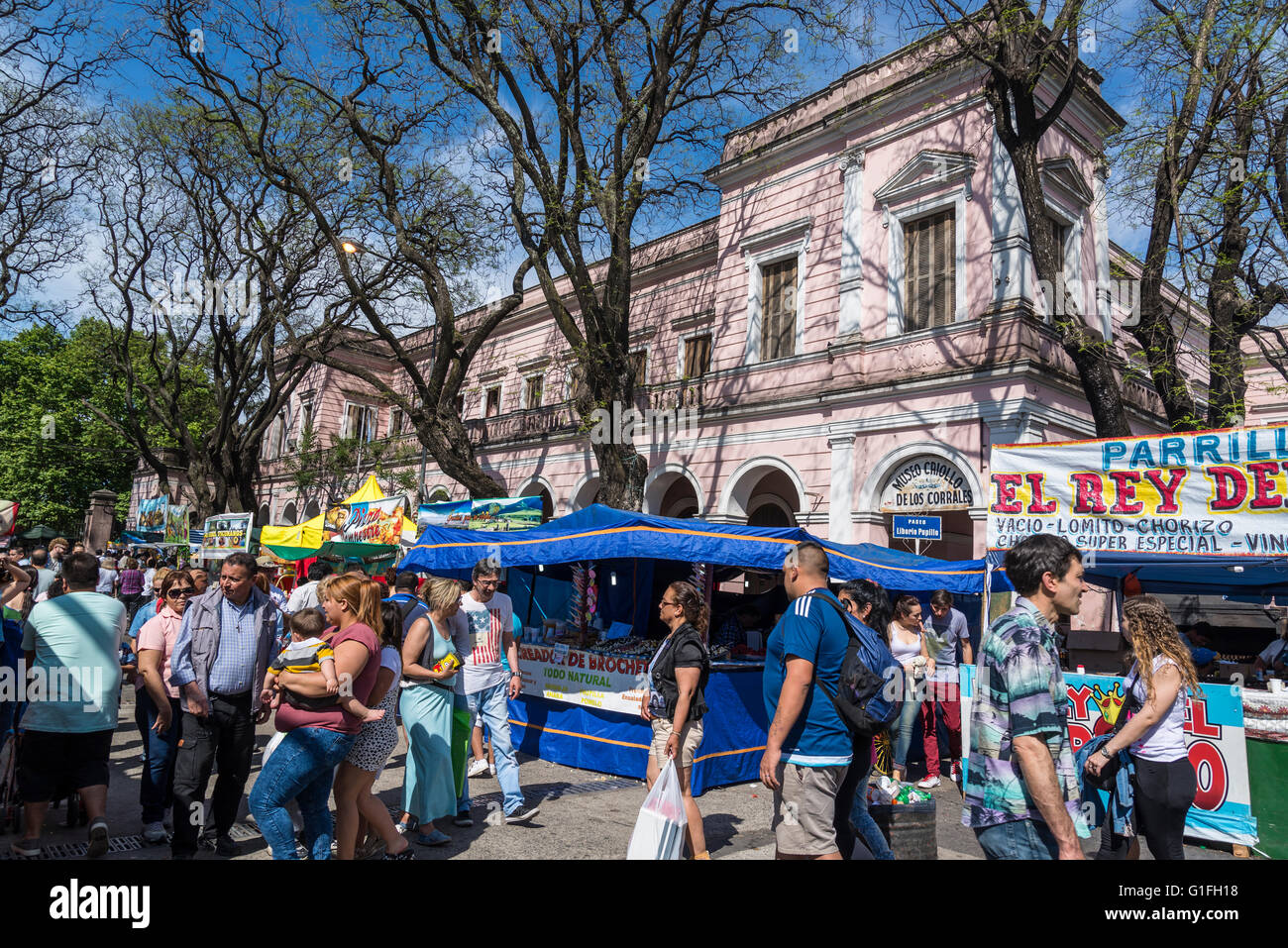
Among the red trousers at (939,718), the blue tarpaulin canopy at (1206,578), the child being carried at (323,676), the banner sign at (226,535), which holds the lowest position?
the red trousers at (939,718)

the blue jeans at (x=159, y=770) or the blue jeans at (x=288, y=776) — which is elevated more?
the blue jeans at (x=288, y=776)

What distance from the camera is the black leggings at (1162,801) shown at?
3.94 metres

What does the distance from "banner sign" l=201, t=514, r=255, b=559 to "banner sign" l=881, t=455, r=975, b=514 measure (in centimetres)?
1314

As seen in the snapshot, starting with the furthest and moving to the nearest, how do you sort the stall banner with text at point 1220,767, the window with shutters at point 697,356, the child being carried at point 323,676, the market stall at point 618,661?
the window with shutters at point 697,356 < the market stall at point 618,661 < the stall banner with text at point 1220,767 < the child being carried at point 323,676

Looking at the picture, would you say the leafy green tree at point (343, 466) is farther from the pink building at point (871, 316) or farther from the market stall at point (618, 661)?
the market stall at point (618, 661)

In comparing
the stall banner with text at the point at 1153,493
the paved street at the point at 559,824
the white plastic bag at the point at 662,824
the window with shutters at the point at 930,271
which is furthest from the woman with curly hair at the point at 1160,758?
the window with shutters at the point at 930,271

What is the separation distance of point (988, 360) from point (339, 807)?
39.6ft

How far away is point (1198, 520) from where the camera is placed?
7.10 meters

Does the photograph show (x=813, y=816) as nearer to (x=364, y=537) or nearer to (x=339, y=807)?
(x=339, y=807)

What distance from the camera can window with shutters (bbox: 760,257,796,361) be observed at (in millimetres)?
16891

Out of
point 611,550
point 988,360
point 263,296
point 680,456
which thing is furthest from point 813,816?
point 263,296

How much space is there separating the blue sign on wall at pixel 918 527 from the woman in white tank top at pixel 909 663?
184 inches

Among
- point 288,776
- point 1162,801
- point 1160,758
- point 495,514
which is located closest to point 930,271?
point 495,514

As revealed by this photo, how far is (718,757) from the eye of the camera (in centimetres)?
751
